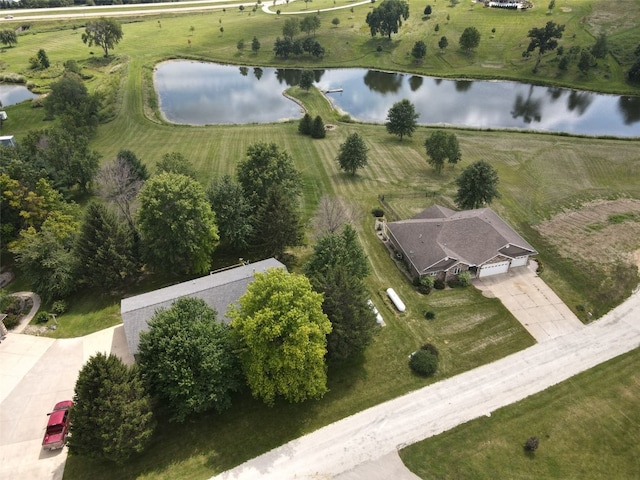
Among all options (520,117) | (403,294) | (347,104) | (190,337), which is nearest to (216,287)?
(190,337)

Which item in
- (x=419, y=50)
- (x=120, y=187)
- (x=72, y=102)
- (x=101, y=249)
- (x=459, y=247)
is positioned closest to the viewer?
(x=101, y=249)

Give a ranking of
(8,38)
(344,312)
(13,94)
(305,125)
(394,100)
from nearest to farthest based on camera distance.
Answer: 1. (344,312)
2. (305,125)
3. (13,94)
4. (394,100)
5. (8,38)

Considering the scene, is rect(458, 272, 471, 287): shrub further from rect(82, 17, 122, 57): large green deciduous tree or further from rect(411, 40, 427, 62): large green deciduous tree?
rect(82, 17, 122, 57): large green deciduous tree

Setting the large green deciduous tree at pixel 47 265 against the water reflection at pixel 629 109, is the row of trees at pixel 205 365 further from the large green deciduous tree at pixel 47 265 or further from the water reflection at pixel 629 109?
the water reflection at pixel 629 109

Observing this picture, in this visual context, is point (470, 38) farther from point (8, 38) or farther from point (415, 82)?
point (8, 38)

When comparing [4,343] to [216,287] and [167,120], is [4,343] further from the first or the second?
[167,120]

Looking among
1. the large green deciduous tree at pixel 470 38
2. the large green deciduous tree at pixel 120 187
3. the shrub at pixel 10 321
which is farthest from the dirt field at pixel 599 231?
the large green deciduous tree at pixel 470 38

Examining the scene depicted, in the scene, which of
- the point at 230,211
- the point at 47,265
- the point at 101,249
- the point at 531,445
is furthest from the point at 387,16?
the point at 531,445
